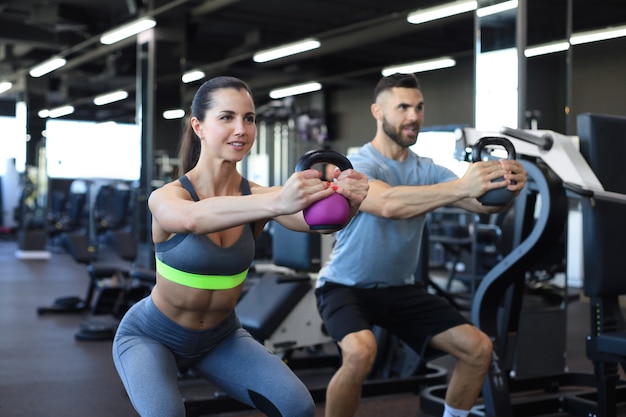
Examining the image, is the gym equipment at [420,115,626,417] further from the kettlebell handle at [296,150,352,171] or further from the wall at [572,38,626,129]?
the wall at [572,38,626,129]

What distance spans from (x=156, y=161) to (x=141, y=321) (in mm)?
6670

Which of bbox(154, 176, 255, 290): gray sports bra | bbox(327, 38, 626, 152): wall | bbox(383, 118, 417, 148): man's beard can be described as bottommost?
bbox(154, 176, 255, 290): gray sports bra

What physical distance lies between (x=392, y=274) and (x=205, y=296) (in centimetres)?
95

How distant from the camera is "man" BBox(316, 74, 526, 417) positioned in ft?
8.00

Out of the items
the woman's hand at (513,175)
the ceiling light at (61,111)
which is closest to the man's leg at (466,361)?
the woman's hand at (513,175)

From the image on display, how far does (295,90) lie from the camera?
1417 centimetres

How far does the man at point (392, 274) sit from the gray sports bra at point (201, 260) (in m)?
0.70

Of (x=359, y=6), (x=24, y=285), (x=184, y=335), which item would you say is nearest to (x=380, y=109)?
(x=184, y=335)

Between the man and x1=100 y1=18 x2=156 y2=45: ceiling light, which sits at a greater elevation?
x1=100 y1=18 x2=156 y2=45: ceiling light

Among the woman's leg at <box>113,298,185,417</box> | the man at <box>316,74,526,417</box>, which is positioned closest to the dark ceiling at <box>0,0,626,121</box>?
the man at <box>316,74,526,417</box>

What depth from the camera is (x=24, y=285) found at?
8242 mm

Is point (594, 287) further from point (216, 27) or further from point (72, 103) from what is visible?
point (72, 103)

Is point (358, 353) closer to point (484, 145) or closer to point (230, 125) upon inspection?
point (484, 145)

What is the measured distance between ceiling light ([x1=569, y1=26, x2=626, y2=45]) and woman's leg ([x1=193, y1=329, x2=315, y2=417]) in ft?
14.4
